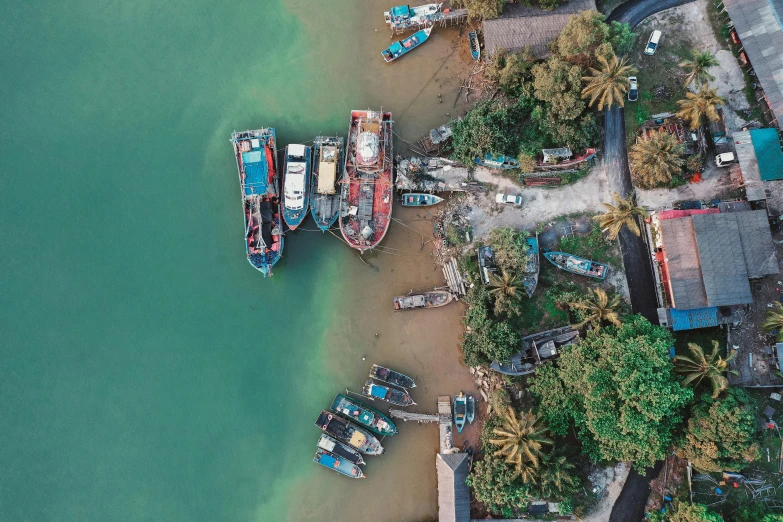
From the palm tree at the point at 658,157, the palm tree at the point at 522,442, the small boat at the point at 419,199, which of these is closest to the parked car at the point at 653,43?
the palm tree at the point at 658,157

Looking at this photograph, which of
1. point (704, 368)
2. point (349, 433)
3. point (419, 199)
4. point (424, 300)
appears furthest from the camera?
point (419, 199)

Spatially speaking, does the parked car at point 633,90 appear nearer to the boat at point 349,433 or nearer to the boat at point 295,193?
the boat at point 295,193

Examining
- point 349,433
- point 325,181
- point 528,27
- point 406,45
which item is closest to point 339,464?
point 349,433

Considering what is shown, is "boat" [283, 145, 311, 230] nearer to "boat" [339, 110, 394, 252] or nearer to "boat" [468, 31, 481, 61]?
"boat" [339, 110, 394, 252]

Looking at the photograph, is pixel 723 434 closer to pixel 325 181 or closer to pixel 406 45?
pixel 325 181

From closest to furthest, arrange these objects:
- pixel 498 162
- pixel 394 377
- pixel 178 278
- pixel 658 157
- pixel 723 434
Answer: pixel 723 434 < pixel 658 157 < pixel 394 377 < pixel 498 162 < pixel 178 278

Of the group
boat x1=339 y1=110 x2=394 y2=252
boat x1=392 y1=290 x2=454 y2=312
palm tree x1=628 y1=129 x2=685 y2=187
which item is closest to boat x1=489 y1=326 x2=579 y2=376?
boat x1=392 y1=290 x2=454 y2=312

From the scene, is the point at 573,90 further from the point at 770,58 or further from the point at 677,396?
the point at 677,396
